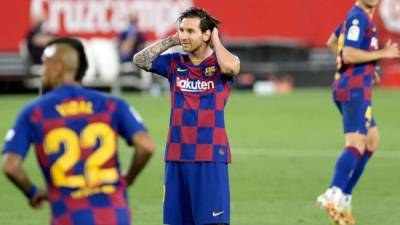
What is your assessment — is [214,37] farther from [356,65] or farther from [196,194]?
[356,65]

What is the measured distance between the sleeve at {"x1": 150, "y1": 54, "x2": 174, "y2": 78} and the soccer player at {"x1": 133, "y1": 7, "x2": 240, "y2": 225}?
112mm

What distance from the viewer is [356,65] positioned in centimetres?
1072

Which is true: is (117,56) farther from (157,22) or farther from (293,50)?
(293,50)

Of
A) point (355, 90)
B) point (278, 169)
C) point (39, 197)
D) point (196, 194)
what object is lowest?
point (278, 169)

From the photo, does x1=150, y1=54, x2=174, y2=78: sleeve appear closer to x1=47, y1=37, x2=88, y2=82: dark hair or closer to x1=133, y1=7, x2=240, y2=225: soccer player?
x1=133, y1=7, x2=240, y2=225: soccer player

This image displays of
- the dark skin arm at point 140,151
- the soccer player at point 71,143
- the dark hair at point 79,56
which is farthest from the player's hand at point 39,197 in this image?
the dark hair at point 79,56

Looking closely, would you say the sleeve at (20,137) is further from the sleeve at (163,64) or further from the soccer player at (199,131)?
the sleeve at (163,64)

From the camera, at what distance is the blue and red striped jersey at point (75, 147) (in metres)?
5.77

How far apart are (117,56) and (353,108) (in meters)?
19.4

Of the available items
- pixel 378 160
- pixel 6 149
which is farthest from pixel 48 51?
pixel 378 160

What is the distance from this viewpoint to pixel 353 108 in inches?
418

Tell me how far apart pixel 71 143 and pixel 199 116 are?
2374 mm

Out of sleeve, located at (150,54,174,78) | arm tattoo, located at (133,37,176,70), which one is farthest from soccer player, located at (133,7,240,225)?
arm tattoo, located at (133,37,176,70)

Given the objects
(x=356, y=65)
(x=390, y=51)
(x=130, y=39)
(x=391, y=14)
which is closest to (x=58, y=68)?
(x=390, y=51)
